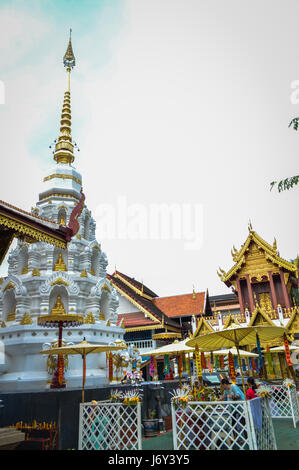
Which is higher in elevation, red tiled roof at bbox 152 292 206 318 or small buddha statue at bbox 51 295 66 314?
red tiled roof at bbox 152 292 206 318

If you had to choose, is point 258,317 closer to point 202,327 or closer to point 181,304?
point 202,327

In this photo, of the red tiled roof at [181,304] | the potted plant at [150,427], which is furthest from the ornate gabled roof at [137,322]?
the potted plant at [150,427]

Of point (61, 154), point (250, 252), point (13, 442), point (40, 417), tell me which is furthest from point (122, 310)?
point (13, 442)

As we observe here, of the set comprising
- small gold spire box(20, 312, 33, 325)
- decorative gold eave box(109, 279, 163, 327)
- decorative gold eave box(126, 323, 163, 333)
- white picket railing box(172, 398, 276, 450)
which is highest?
decorative gold eave box(109, 279, 163, 327)

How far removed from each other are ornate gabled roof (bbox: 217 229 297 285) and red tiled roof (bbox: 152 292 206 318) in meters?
3.27

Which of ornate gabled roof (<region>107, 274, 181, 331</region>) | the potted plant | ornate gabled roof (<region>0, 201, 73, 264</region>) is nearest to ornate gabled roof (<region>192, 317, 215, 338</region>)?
ornate gabled roof (<region>107, 274, 181, 331</region>)

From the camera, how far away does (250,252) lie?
24.5 m

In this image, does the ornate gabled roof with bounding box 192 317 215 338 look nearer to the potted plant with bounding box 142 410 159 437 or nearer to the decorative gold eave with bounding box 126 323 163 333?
the decorative gold eave with bounding box 126 323 163 333

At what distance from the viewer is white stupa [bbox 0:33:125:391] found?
1320cm

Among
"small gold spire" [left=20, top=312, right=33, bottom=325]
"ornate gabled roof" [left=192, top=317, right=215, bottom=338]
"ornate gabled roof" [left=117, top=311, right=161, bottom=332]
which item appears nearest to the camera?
"small gold spire" [left=20, top=312, right=33, bottom=325]

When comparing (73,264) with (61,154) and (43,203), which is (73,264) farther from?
(61,154)

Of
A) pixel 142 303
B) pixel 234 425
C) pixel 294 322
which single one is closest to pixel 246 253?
pixel 294 322
